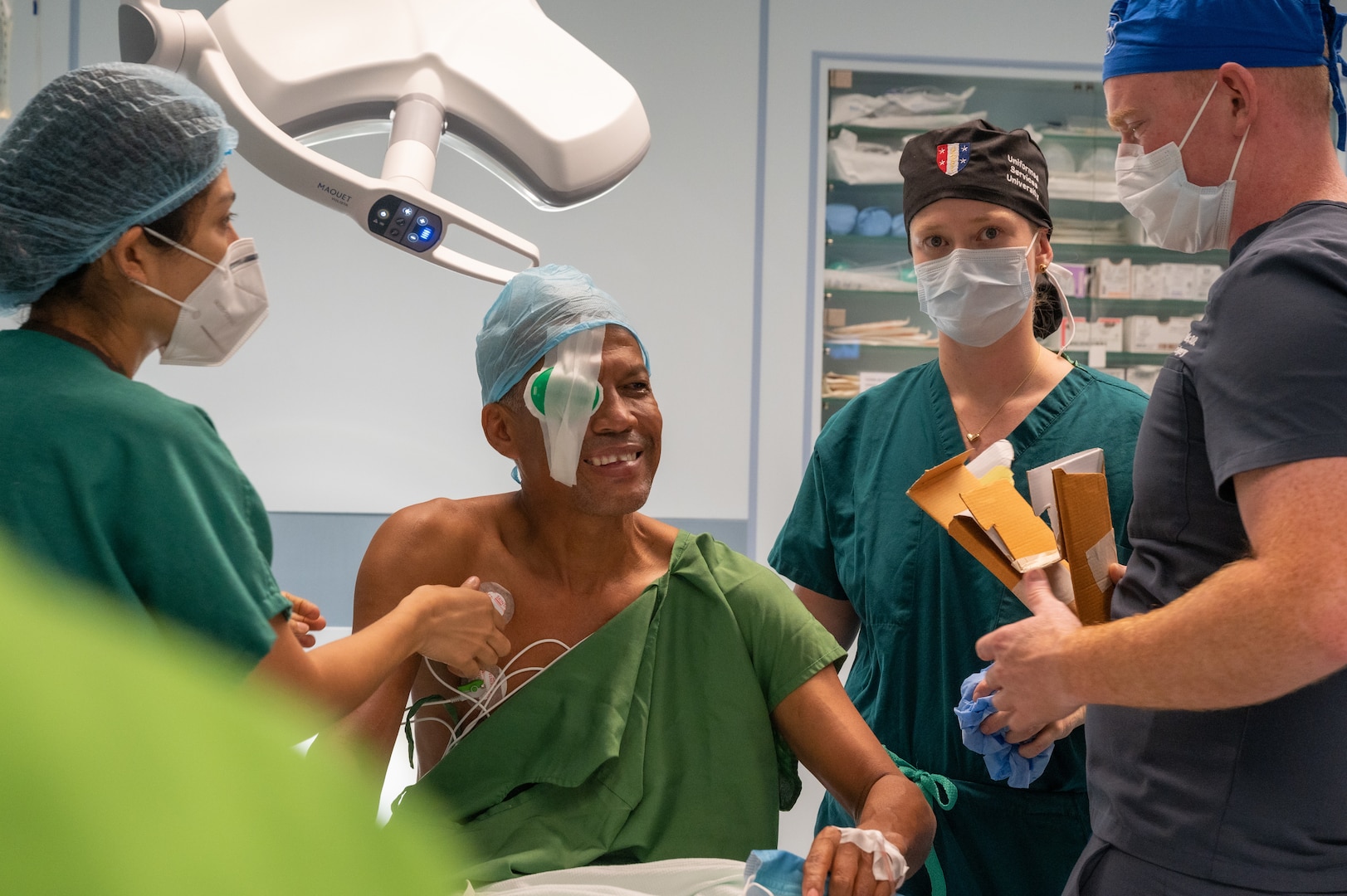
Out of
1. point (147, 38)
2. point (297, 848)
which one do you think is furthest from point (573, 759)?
point (297, 848)

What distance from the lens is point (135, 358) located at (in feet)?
4.15

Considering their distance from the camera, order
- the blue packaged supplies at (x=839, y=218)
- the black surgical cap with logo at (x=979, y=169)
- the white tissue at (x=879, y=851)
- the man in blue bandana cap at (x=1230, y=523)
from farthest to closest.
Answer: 1. the blue packaged supplies at (x=839, y=218)
2. the black surgical cap with logo at (x=979, y=169)
3. the white tissue at (x=879, y=851)
4. the man in blue bandana cap at (x=1230, y=523)

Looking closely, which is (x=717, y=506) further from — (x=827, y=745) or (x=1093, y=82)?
(x=827, y=745)

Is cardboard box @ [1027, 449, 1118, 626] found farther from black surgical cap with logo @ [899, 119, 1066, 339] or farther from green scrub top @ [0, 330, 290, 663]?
green scrub top @ [0, 330, 290, 663]

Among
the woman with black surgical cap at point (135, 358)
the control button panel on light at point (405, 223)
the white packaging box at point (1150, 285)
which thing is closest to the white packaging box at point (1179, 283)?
the white packaging box at point (1150, 285)

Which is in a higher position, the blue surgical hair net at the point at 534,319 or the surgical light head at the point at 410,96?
the surgical light head at the point at 410,96

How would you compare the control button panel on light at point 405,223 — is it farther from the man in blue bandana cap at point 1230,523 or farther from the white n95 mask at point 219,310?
the man in blue bandana cap at point 1230,523

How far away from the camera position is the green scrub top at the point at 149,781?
0.18 metres

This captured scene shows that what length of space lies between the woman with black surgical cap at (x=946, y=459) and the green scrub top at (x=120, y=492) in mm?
1093

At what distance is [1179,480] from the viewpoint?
1.21 m

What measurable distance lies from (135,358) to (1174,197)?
1204 millimetres

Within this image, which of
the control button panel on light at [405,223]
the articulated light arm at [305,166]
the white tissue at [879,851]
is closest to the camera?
the white tissue at [879,851]

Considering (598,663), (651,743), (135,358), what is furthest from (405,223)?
(651,743)

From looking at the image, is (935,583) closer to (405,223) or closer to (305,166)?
(405,223)
